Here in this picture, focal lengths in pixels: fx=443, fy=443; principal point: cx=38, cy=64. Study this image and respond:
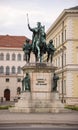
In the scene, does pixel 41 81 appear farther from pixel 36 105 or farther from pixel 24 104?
pixel 24 104

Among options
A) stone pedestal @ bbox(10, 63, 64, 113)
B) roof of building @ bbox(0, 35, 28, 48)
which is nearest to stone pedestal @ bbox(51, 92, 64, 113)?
stone pedestal @ bbox(10, 63, 64, 113)

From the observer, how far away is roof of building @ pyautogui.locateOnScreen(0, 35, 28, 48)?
12200 centimetres

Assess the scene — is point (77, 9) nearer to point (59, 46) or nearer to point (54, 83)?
point (59, 46)

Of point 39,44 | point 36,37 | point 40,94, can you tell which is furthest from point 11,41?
point 40,94

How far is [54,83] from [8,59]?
8373 cm

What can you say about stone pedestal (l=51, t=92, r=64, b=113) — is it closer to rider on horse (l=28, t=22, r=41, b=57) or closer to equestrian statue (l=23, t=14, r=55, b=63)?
equestrian statue (l=23, t=14, r=55, b=63)

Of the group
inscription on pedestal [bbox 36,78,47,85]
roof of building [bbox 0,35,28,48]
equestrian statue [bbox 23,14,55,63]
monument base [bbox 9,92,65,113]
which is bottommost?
monument base [bbox 9,92,65,113]

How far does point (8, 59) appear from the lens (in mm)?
122062

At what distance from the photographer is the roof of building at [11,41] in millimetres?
122000

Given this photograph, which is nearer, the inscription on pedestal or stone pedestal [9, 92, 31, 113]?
stone pedestal [9, 92, 31, 113]

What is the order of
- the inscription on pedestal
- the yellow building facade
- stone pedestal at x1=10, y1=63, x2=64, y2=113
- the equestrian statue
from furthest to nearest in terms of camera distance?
the yellow building facade → the equestrian statue → the inscription on pedestal → stone pedestal at x1=10, y1=63, x2=64, y2=113

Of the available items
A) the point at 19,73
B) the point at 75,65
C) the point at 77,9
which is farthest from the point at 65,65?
the point at 19,73

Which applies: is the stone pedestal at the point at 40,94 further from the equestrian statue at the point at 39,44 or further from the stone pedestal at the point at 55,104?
the equestrian statue at the point at 39,44

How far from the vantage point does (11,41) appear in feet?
412
